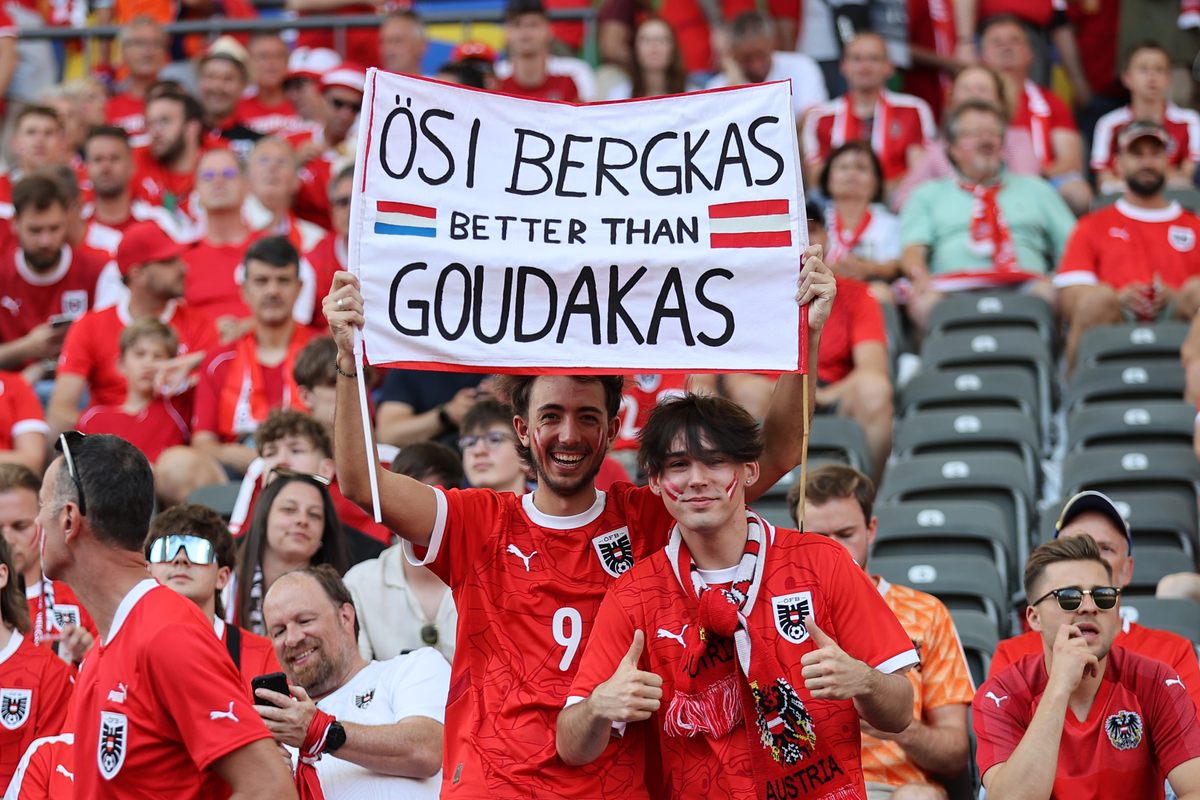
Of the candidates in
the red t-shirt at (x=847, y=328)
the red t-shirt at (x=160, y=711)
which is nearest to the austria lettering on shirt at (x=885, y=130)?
the red t-shirt at (x=847, y=328)

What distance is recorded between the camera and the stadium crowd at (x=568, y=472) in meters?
4.43

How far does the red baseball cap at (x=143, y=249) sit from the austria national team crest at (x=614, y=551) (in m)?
5.95

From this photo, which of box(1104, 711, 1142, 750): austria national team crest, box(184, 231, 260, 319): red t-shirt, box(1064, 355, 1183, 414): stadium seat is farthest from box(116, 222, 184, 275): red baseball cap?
box(1104, 711, 1142, 750): austria national team crest

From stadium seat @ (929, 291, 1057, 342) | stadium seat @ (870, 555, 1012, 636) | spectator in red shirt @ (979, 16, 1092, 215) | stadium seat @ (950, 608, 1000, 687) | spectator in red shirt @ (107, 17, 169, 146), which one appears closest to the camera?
stadium seat @ (950, 608, 1000, 687)

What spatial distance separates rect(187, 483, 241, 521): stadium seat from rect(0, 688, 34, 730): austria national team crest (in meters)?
2.67

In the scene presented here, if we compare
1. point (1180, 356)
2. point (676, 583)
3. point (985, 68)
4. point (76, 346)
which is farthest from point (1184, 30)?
point (676, 583)

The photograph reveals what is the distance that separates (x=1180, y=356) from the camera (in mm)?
9297

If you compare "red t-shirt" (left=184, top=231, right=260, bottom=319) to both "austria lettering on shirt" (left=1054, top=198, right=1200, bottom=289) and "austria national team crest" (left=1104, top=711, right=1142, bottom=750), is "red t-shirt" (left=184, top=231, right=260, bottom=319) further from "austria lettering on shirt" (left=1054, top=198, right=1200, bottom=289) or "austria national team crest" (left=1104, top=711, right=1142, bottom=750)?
"austria national team crest" (left=1104, top=711, right=1142, bottom=750)

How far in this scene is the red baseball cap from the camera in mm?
10117

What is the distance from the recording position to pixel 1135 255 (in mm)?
10047

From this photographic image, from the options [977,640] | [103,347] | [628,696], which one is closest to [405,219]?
[628,696]

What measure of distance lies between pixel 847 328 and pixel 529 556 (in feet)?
15.9

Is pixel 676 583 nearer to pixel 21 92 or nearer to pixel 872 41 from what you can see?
pixel 872 41

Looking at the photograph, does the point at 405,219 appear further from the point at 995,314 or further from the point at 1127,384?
the point at 995,314
